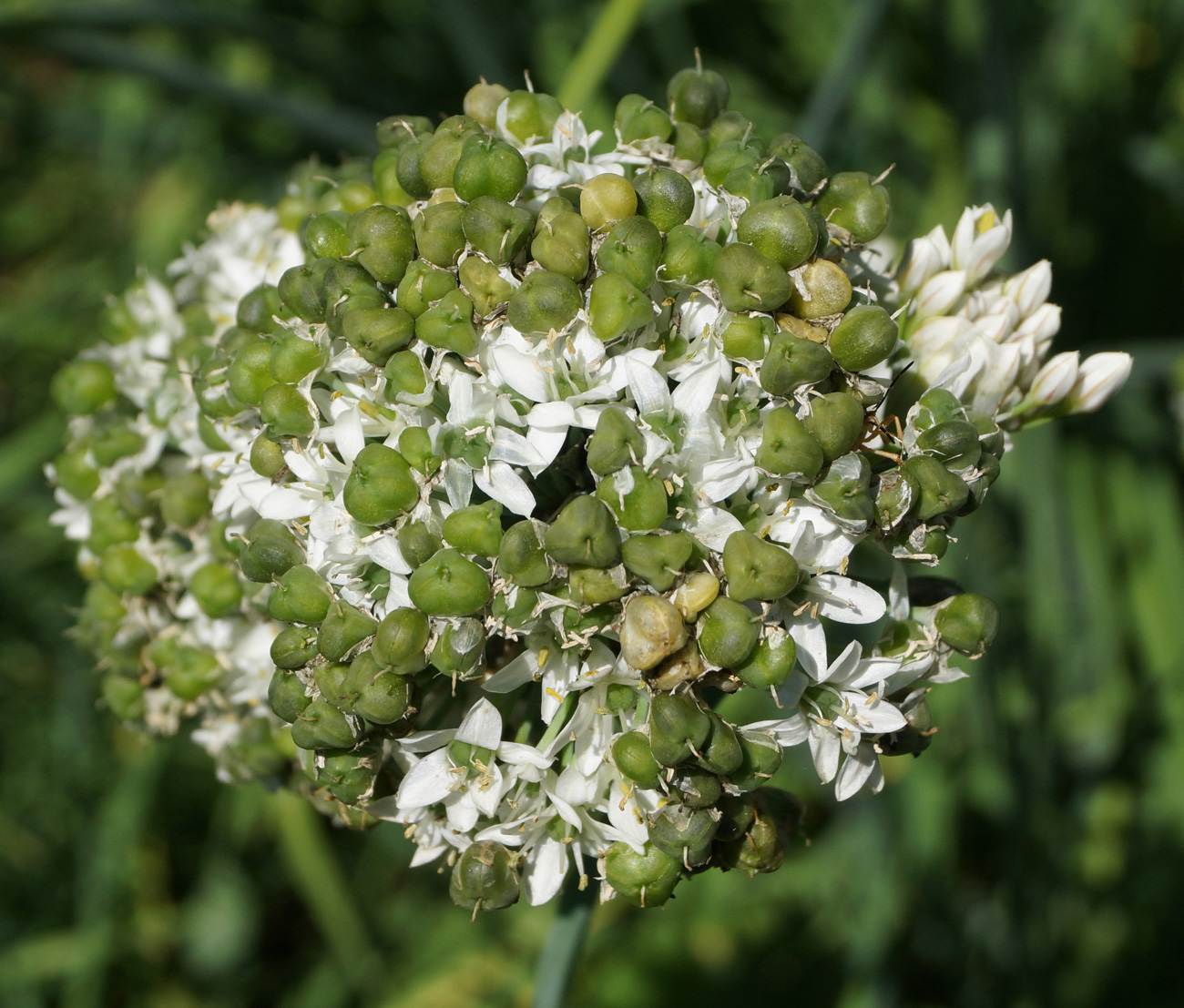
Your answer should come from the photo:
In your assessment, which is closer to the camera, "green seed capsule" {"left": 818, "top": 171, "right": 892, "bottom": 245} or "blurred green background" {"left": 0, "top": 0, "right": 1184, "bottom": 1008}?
"green seed capsule" {"left": 818, "top": 171, "right": 892, "bottom": 245}

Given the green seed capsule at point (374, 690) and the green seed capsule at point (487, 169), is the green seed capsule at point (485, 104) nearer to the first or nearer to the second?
the green seed capsule at point (487, 169)

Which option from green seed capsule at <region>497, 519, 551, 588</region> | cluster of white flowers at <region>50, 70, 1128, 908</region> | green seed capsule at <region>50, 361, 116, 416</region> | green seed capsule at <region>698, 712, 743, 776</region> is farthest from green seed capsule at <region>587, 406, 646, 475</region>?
green seed capsule at <region>50, 361, 116, 416</region>

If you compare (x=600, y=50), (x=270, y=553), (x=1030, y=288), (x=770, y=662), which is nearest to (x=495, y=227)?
(x=270, y=553)

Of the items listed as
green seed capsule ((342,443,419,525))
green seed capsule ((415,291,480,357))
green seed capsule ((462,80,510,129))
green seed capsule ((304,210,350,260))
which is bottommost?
green seed capsule ((342,443,419,525))

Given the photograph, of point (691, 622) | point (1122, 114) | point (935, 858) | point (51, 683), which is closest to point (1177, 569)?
point (935, 858)

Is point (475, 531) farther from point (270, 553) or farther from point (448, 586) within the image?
point (270, 553)

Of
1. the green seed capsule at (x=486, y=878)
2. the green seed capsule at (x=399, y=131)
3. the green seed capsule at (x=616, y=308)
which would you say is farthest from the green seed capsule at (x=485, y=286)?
the green seed capsule at (x=486, y=878)

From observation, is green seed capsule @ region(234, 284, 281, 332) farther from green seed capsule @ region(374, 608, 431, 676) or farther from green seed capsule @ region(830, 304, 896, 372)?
green seed capsule @ region(830, 304, 896, 372)
